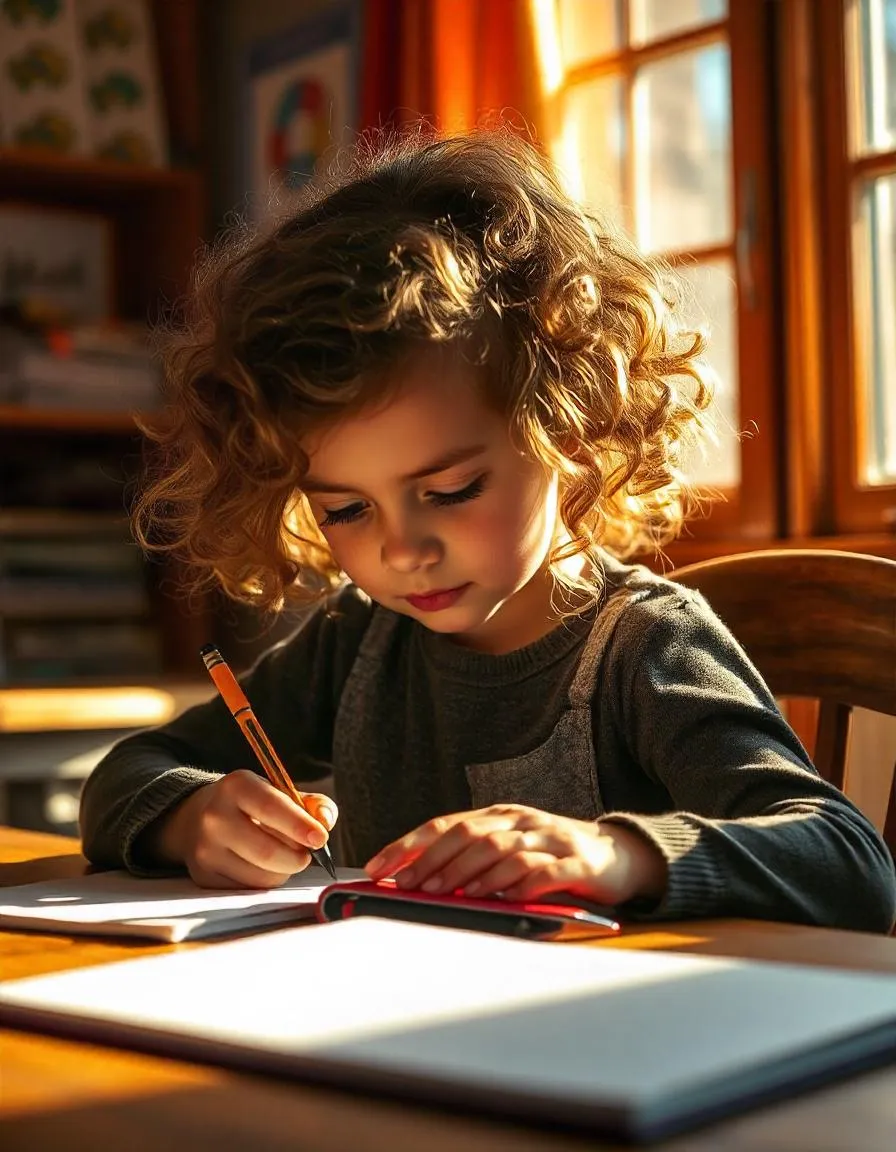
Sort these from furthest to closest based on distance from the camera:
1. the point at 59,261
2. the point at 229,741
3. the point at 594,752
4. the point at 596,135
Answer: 1. the point at 59,261
2. the point at 596,135
3. the point at 229,741
4. the point at 594,752

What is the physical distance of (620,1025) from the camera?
0.52m

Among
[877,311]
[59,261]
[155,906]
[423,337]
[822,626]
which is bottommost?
[155,906]

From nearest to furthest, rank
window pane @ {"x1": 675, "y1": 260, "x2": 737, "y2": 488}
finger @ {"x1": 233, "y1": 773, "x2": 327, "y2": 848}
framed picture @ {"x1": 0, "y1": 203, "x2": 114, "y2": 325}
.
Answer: finger @ {"x1": 233, "y1": 773, "x2": 327, "y2": 848} → window pane @ {"x1": 675, "y1": 260, "x2": 737, "y2": 488} → framed picture @ {"x1": 0, "y1": 203, "x2": 114, "y2": 325}

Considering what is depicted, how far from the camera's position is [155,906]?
35.5 inches

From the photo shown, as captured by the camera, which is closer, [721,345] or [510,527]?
[510,527]

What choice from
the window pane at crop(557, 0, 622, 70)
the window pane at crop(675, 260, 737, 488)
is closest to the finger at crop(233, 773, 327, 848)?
the window pane at crop(675, 260, 737, 488)

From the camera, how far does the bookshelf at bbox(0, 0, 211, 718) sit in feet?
9.64

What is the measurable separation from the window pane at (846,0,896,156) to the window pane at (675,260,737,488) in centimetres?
27

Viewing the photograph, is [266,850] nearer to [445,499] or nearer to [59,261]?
[445,499]

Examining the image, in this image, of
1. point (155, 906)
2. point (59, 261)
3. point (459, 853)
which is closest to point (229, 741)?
point (155, 906)

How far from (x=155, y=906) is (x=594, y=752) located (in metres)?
0.40

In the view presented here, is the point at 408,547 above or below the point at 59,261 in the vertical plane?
below

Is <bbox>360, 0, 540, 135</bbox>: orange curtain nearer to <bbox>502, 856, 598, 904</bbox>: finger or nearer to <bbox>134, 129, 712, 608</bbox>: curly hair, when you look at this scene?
<bbox>134, 129, 712, 608</bbox>: curly hair

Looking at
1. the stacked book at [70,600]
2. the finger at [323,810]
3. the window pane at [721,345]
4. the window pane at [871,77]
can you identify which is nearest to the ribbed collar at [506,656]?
the finger at [323,810]
